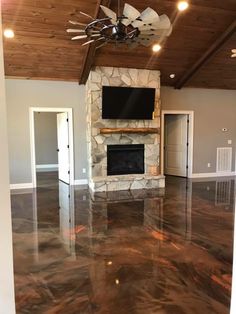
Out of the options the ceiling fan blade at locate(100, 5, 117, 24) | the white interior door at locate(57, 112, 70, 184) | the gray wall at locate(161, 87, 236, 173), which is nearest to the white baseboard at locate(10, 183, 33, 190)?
the white interior door at locate(57, 112, 70, 184)

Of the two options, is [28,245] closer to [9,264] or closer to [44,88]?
[9,264]

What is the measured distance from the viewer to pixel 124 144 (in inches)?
281

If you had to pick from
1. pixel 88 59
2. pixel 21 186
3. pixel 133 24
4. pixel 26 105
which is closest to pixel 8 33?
pixel 88 59

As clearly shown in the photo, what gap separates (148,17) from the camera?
3260mm

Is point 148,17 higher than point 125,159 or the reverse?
higher

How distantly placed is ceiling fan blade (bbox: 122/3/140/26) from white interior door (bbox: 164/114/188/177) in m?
5.66

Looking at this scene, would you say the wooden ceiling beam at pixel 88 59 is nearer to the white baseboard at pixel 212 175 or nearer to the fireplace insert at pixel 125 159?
the fireplace insert at pixel 125 159

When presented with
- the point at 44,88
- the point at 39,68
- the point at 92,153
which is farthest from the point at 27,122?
the point at 92,153

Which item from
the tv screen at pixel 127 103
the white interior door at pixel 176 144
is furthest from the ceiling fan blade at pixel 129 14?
the white interior door at pixel 176 144

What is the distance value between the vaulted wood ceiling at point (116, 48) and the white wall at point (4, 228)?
160 inches

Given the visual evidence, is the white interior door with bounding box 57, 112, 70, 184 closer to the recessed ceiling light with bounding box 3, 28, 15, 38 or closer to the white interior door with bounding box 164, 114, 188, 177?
the recessed ceiling light with bounding box 3, 28, 15, 38

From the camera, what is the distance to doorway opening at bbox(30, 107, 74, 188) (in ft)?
24.0

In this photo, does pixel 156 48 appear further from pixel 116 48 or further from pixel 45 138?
pixel 45 138

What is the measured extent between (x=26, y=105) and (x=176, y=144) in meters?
4.99
